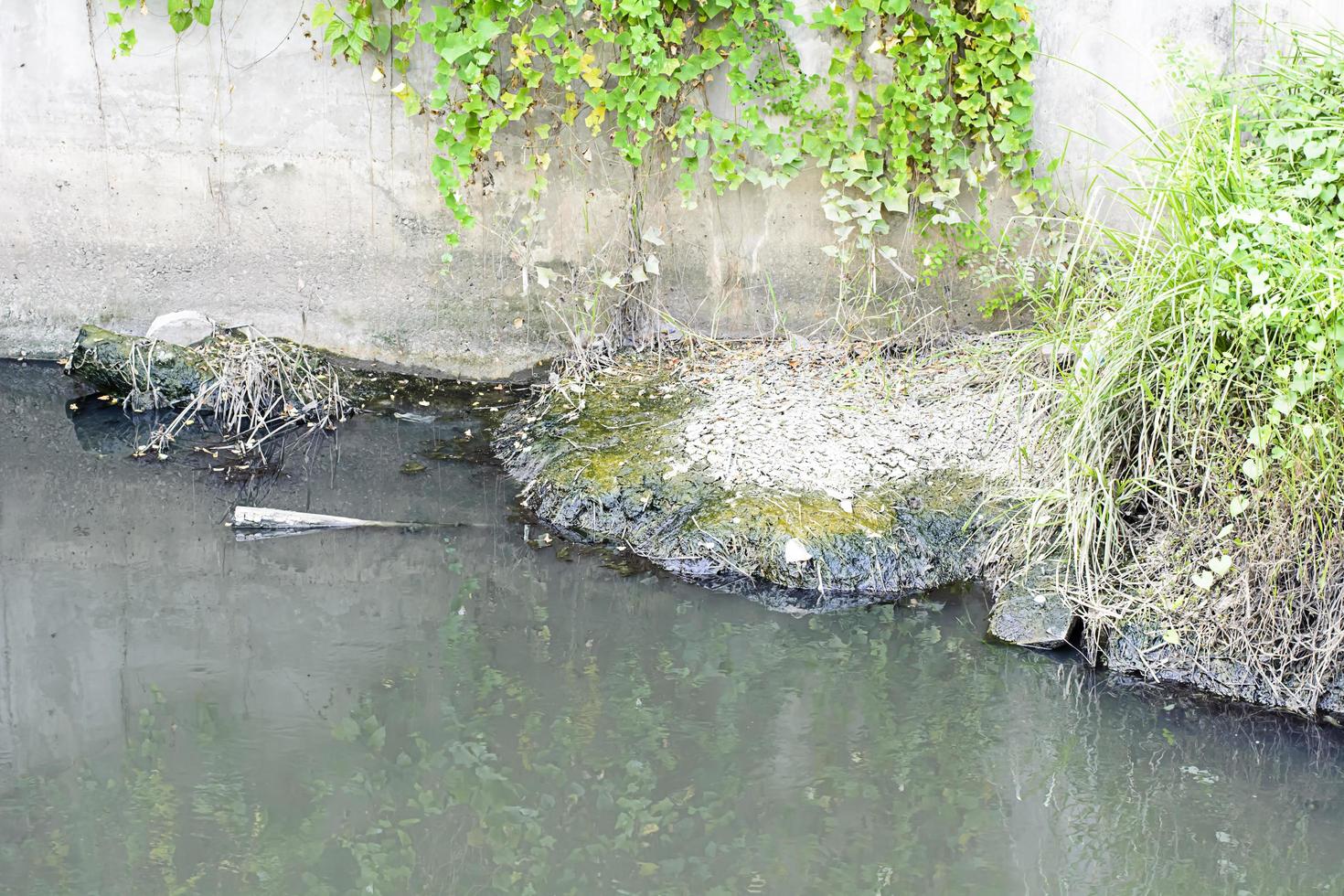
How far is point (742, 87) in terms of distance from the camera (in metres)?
4.68

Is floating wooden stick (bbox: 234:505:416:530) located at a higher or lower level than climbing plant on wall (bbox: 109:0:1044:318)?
lower

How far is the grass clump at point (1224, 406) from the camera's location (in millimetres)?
3174

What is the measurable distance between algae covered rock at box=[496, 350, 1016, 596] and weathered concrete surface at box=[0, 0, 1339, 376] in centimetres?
52

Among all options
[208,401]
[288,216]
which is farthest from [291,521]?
[288,216]

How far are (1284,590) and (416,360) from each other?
11.2 feet

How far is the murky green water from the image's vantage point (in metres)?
2.69

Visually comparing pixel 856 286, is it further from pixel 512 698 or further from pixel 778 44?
pixel 512 698

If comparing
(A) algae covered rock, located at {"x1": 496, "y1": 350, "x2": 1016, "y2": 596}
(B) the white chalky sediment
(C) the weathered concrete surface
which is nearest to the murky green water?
(A) algae covered rock, located at {"x1": 496, "y1": 350, "x2": 1016, "y2": 596}

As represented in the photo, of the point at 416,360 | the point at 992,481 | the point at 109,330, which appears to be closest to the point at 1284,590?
the point at 992,481

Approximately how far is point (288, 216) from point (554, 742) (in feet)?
9.67

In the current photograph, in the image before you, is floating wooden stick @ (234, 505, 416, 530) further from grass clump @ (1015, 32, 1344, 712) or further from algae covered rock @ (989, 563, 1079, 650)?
grass clump @ (1015, 32, 1344, 712)

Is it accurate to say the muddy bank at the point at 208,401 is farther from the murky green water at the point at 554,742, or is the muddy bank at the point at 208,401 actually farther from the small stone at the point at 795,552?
the small stone at the point at 795,552

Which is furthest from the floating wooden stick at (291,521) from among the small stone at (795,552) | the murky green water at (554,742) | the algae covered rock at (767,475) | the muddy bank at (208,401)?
the small stone at (795,552)

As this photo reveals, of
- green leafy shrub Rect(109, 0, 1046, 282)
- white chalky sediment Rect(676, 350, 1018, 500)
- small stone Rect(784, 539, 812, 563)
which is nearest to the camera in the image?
small stone Rect(784, 539, 812, 563)
